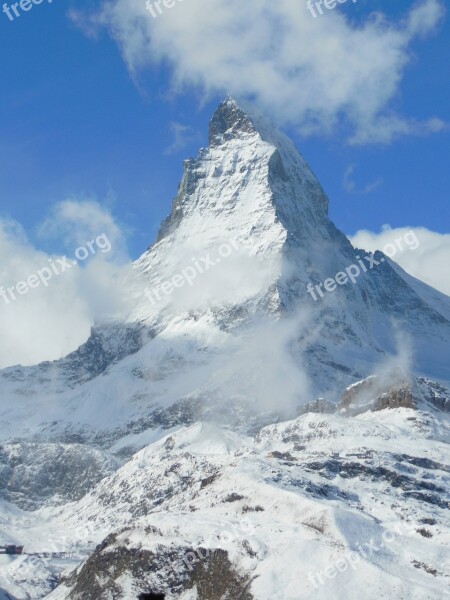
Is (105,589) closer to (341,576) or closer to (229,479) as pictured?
(341,576)

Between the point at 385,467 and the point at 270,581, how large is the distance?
96706 millimetres

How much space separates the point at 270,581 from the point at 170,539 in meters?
14.8

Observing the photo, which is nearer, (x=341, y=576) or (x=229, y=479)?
(x=341, y=576)

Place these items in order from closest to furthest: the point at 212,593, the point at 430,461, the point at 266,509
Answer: the point at 212,593
the point at 266,509
the point at 430,461

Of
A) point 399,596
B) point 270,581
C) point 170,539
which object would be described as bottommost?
point 399,596

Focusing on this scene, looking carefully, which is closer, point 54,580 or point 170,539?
point 170,539

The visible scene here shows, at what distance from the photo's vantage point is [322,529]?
112m

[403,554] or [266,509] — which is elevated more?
[266,509]

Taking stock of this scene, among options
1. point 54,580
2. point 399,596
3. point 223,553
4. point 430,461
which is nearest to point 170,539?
point 223,553

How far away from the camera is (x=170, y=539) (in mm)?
107938

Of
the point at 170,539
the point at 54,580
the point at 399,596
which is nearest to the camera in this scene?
the point at 399,596

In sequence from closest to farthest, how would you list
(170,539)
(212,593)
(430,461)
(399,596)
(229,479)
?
1. (399,596)
2. (212,593)
3. (170,539)
4. (229,479)
5. (430,461)

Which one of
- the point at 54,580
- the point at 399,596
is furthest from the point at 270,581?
the point at 54,580

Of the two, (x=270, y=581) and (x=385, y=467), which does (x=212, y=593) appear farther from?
(x=385, y=467)
